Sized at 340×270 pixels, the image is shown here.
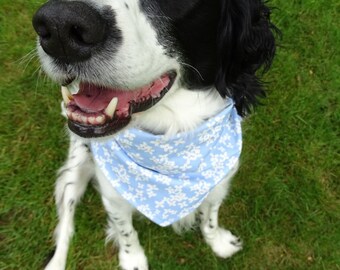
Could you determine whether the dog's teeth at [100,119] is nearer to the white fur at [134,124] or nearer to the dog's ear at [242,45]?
the white fur at [134,124]

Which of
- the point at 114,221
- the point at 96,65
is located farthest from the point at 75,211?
the point at 96,65

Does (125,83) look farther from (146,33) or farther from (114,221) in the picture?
(114,221)

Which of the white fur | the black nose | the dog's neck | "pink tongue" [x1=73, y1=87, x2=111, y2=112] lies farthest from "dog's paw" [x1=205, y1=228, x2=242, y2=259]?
the black nose

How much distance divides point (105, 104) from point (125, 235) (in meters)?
1.46

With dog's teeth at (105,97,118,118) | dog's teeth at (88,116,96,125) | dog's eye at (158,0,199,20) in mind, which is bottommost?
dog's teeth at (88,116,96,125)

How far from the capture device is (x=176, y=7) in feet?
6.49

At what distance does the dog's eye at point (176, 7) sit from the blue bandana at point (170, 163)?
73cm

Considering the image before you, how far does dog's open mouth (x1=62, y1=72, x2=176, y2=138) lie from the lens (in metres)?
1.99

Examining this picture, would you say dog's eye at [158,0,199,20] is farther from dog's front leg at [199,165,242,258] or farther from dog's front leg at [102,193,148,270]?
dog's front leg at [199,165,242,258]

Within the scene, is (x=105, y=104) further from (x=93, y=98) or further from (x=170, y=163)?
(x=170, y=163)

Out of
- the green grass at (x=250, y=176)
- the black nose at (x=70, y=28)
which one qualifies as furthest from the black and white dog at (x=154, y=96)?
the green grass at (x=250, y=176)

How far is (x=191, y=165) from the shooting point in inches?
108

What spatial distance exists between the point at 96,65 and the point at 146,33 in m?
0.24

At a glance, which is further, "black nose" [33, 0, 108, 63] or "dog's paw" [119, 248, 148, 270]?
"dog's paw" [119, 248, 148, 270]
